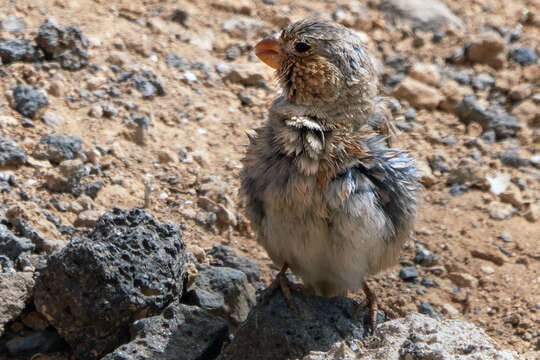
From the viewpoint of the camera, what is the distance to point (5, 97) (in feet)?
19.5

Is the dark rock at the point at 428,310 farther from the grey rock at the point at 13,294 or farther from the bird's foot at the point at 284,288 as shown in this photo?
the grey rock at the point at 13,294

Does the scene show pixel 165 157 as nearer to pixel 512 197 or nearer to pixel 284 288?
pixel 284 288

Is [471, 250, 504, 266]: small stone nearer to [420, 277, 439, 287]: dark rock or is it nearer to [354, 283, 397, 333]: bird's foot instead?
[420, 277, 439, 287]: dark rock

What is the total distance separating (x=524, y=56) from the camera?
806 cm

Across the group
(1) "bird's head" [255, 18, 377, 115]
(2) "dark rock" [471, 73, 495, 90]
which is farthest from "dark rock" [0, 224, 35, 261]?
(2) "dark rock" [471, 73, 495, 90]

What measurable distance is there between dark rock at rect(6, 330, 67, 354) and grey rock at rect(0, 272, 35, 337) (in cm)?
11

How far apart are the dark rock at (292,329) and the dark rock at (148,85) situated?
2647 mm

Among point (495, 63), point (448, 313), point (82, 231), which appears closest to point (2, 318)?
point (82, 231)

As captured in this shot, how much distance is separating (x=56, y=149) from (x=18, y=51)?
3.79 feet

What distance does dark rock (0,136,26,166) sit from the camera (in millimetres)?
5441

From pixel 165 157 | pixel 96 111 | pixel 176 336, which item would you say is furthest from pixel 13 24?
pixel 176 336

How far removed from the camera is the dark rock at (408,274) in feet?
19.0

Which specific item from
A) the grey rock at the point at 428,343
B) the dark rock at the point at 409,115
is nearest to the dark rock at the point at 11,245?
the grey rock at the point at 428,343

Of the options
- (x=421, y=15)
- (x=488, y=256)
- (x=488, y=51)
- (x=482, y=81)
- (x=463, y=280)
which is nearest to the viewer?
(x=463, y=280)
